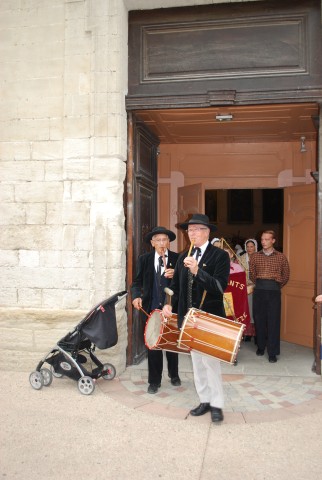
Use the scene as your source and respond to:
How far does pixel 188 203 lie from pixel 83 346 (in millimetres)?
3595

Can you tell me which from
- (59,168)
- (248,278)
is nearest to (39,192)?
(59,168)

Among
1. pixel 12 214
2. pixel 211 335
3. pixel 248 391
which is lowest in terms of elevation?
pixel 248 391

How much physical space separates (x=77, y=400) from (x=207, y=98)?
347 centimetres

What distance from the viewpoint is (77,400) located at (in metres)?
4.38

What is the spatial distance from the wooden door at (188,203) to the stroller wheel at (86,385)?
10.5 ft

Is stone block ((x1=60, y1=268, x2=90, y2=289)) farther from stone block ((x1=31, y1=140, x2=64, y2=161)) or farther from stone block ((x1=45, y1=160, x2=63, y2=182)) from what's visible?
stone block ((x1=31, y1=140, x2=64, y2=161))

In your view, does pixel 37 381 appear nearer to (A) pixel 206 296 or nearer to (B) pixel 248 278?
(A) pixel 206 296

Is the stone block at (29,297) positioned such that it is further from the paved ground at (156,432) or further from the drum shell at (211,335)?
the drum shell at (211,335)

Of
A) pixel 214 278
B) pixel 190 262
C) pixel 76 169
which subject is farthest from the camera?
pixel 76 169

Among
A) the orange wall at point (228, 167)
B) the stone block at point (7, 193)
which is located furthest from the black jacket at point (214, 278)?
the orange wall at point (228, 167)

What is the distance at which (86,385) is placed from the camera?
4.51m

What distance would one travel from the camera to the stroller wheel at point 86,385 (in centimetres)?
449

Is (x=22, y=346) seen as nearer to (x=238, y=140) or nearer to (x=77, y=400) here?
(x=77, y=400)

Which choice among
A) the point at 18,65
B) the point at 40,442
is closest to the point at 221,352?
the point at 40,442
